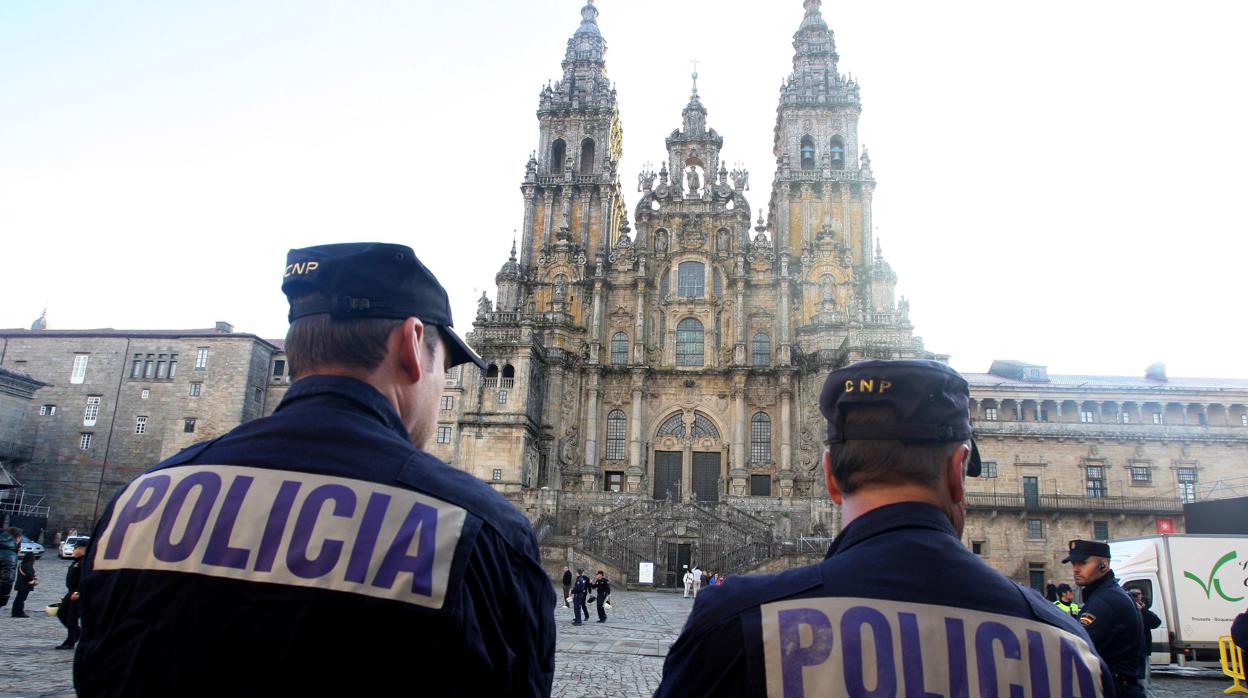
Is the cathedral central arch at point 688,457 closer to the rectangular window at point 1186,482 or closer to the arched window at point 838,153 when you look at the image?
the arched window at point 838,153

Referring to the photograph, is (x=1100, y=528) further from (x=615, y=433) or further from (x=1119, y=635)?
(x=1119, y=635)

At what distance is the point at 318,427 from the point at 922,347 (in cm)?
4266

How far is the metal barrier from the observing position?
14005 millimetres

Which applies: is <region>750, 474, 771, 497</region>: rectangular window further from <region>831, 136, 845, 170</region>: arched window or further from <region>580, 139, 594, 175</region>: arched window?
<region>580, 139, 594, 175</region>: arched window

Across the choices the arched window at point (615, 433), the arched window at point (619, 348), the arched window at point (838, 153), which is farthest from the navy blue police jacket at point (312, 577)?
the arched window at point (838, 153)

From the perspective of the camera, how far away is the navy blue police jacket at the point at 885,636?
2033mm

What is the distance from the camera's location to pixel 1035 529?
40.2m

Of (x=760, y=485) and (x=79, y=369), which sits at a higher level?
(x=79, y=369)

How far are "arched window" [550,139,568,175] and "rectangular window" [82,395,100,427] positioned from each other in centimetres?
2933

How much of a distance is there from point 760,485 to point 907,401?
1607 inches

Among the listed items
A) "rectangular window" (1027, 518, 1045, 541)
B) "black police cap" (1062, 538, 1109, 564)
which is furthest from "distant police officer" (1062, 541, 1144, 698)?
"rectangular window" (1027, 518, 1045, 541)

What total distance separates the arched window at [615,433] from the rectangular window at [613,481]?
2.97 feet

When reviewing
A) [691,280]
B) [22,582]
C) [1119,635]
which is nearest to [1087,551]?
[1119,635]

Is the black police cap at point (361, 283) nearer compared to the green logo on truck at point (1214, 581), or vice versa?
the black police cap at point (361, 283)
